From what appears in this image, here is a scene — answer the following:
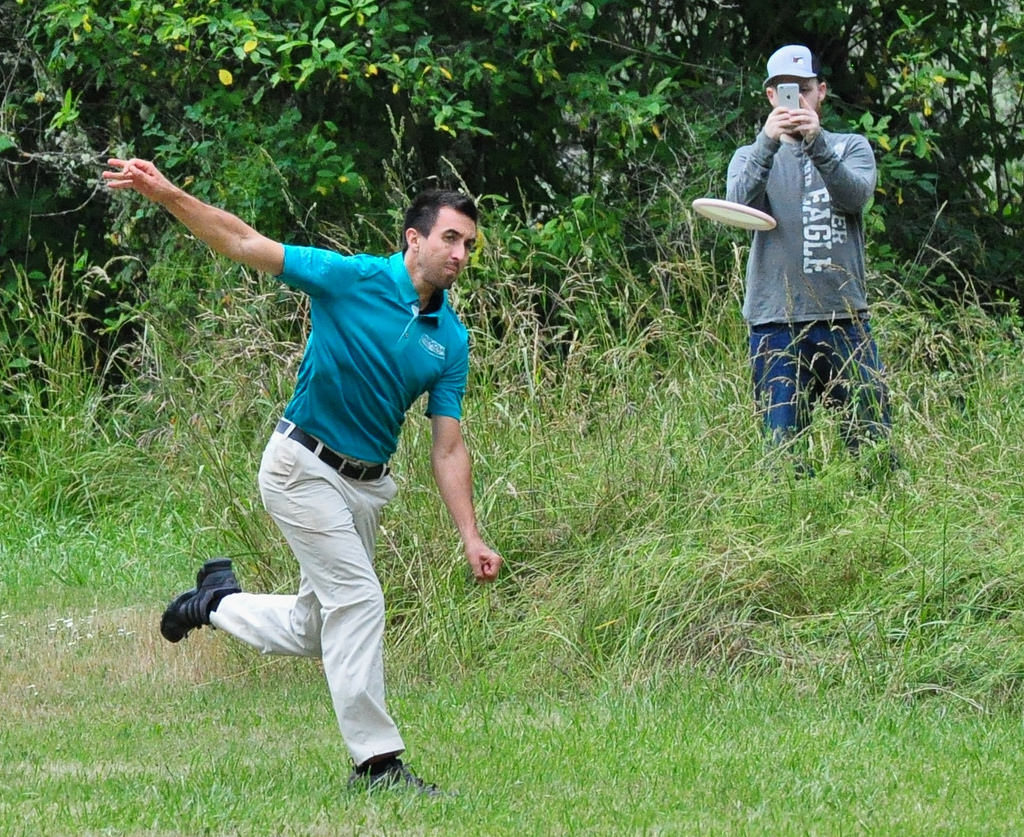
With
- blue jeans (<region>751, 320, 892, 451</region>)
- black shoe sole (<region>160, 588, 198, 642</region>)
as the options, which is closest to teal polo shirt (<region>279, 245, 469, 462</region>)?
black shoe sole (<region>160, 588, 198, 642</region>)

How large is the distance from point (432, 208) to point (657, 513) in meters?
2.40

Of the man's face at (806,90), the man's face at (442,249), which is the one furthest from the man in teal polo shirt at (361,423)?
the man's face at (806,90)

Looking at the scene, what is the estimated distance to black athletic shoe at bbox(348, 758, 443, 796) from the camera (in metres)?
4.99

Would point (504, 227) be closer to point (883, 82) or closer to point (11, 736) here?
point (883, 82)

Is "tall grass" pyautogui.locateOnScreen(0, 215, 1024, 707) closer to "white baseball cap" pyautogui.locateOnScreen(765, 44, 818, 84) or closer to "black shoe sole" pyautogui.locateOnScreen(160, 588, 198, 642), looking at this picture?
"black shoe sole" pyautogui.locateOnScreen(160, 588, 198, 642)

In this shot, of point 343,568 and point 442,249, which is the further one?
point 442,249

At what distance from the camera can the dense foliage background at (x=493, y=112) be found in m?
10.3

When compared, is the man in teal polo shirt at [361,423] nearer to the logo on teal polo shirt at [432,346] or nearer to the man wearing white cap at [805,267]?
the logo on teal polo shirt at [432,346]

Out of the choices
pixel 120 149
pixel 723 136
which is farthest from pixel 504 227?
pixel 120 149

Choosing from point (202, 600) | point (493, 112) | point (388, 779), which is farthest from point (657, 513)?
point (493, 112)

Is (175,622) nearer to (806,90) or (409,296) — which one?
(409,296)

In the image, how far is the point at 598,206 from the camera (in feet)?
35.3

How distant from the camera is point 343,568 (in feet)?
17.0

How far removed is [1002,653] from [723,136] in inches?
229
